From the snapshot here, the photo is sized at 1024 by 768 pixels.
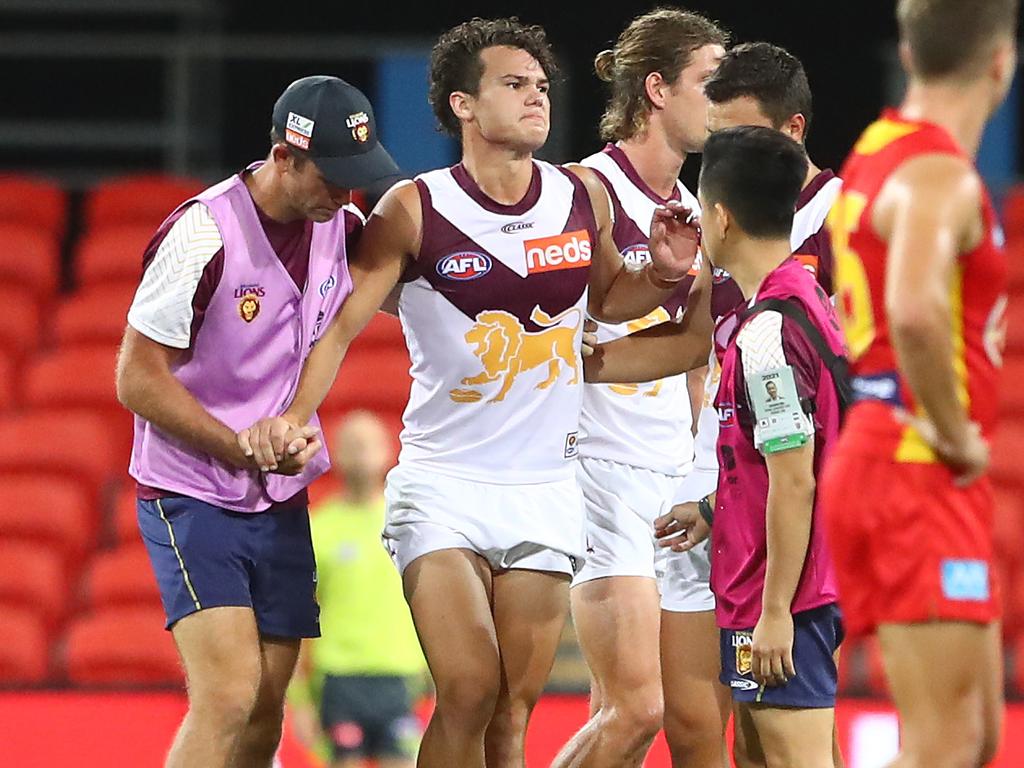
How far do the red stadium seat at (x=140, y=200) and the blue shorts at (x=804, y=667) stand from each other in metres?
6.45

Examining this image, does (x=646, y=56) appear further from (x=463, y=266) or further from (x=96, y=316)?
(x=96, y=316)

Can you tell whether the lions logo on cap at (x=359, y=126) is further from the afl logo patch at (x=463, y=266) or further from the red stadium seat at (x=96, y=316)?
the red stadium seat at (x=96, y=316)

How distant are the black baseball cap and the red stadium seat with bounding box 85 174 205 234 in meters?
5.51

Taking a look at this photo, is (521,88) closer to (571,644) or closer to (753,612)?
(753,612)

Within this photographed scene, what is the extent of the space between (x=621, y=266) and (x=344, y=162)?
3.00ft

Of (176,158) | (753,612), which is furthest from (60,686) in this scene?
(753,612)

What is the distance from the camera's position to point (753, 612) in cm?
409

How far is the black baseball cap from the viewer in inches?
174

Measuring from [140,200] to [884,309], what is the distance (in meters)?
7.41

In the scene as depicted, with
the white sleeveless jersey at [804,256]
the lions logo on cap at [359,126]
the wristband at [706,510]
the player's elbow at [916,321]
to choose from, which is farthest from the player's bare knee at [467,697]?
the player's elbow at [916,321]

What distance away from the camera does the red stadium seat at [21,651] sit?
316 inches

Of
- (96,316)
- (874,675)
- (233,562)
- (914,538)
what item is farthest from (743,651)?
(96,316)

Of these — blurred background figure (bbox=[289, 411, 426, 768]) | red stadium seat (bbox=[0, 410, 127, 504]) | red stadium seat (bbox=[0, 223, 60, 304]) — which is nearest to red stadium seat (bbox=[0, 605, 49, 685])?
red stadium seat (bbox=[0, 410, 127, 504])

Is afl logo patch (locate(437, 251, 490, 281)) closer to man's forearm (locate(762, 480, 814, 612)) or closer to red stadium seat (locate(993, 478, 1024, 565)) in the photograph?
man's forearm (locate(762, 480, 814, 612))
